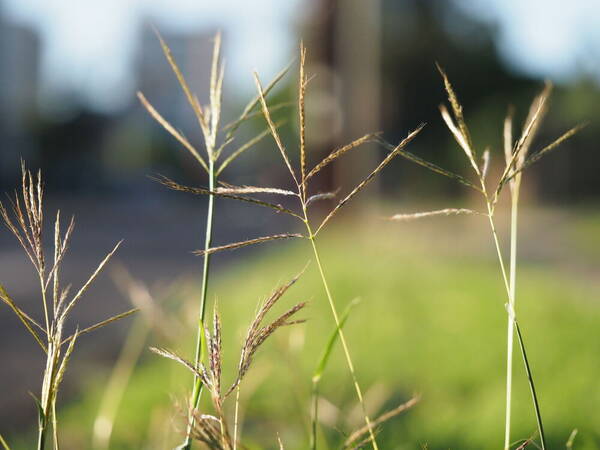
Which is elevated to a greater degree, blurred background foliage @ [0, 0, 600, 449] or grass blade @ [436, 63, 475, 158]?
grass blade @ [436, 63, 475, 158]

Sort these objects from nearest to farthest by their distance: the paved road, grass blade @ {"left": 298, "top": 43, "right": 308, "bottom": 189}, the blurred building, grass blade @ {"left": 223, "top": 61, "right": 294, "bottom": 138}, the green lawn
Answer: grass blade @ {"left": 298, "top": 43, "right": 308, "bottom": 189} → grass blade @ {"left": 223, "top": 61, "right": 294, "bottom": 138} → the green lawn → the paved road → the blurred building

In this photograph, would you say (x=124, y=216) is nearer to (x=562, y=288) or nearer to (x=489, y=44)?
(x=489, y=44)

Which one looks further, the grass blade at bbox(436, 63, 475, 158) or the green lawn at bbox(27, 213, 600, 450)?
the green lawn at bbox(27, 213, 600, 450)

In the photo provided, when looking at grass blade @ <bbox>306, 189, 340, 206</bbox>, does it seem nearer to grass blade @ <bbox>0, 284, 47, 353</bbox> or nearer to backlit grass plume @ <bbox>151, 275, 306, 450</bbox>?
backlit grass plume @ <bbox>151, 275, 306, 450</bbox>

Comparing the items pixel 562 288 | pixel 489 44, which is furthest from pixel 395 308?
pixel 489 44

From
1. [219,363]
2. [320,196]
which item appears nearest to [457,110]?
[320,196]

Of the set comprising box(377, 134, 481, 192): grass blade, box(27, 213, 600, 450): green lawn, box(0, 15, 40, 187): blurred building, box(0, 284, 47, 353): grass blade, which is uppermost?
box(377, 134, 481, 192): grass blade

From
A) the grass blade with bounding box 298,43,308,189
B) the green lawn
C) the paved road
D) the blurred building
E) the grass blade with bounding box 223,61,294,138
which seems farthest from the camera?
the blurred building

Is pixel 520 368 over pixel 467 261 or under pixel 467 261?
over

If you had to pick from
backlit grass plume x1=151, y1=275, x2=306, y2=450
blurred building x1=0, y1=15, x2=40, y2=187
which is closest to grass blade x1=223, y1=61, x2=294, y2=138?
backlit grass plume x1=151, y1=275, x2=306, y2=450
